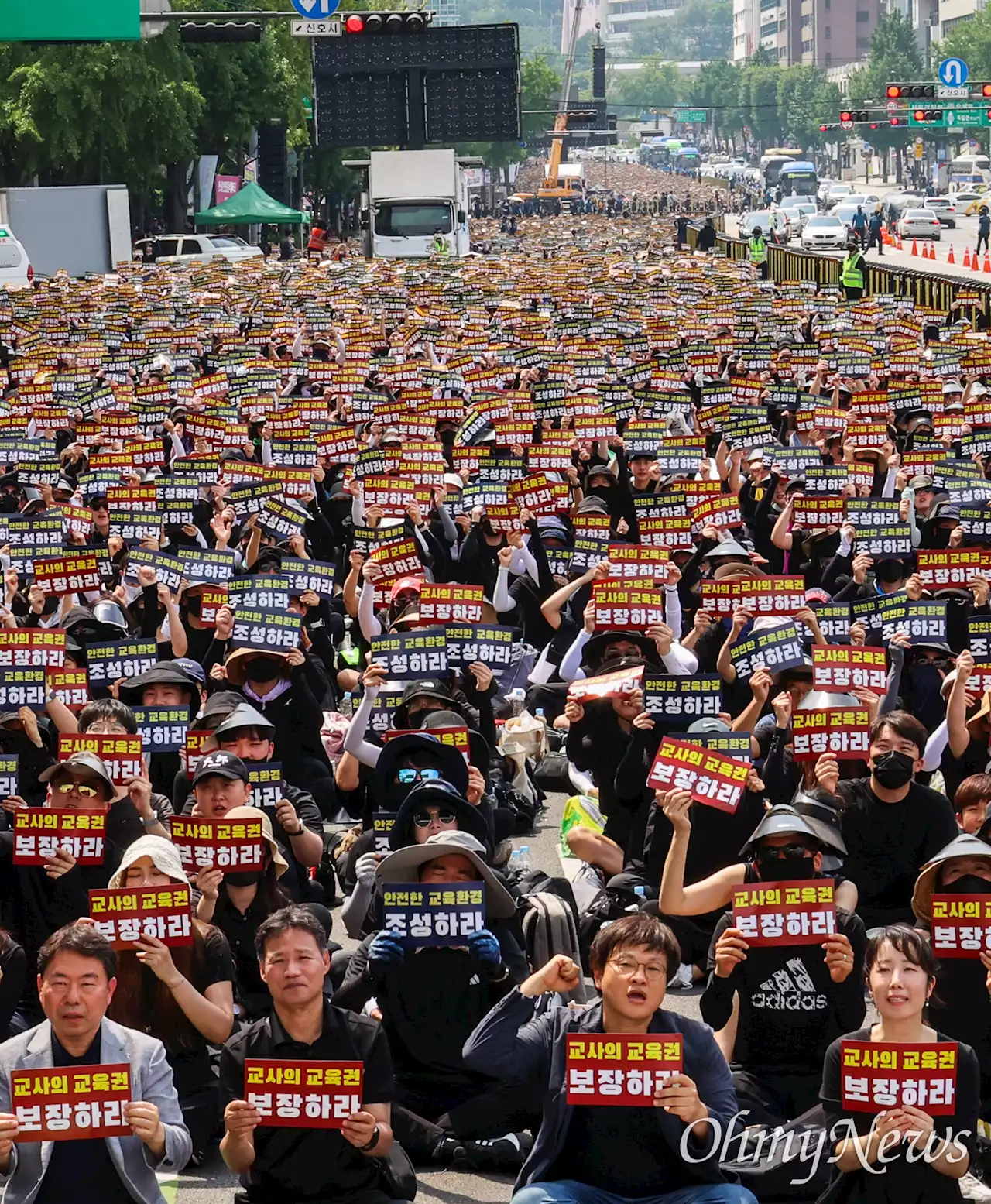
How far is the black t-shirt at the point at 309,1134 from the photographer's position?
22.0 feet

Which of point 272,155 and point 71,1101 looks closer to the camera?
point 71,1101

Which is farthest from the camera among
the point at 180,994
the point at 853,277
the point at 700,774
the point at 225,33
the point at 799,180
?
the point at 799,180

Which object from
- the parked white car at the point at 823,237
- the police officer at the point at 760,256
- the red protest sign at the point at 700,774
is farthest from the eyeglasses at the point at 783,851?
the parked white car at the point at 823,237

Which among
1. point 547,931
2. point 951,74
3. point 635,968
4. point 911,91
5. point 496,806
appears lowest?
point 496,806

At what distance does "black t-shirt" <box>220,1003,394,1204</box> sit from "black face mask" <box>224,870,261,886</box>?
1643 mm

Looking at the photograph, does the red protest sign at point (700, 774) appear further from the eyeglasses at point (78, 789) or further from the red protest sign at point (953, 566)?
the red protest sign at point (953, 566)

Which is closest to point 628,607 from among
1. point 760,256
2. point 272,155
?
point 760,256

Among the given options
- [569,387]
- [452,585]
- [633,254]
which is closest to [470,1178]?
[452,585]

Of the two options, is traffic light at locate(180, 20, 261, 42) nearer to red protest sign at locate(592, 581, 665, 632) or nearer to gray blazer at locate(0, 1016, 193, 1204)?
red protest sign at locate(592, 581, 665, 632)

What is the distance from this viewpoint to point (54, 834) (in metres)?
8.41

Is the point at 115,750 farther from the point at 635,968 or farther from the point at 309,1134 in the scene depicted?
the point at 635,968

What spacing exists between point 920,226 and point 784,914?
74.4 metres

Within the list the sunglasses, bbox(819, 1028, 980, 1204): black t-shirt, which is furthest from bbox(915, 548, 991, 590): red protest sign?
bbox(819, 1028, 980, 1204): black t-shirt

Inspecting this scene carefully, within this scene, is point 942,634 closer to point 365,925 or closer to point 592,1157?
point 365,925
